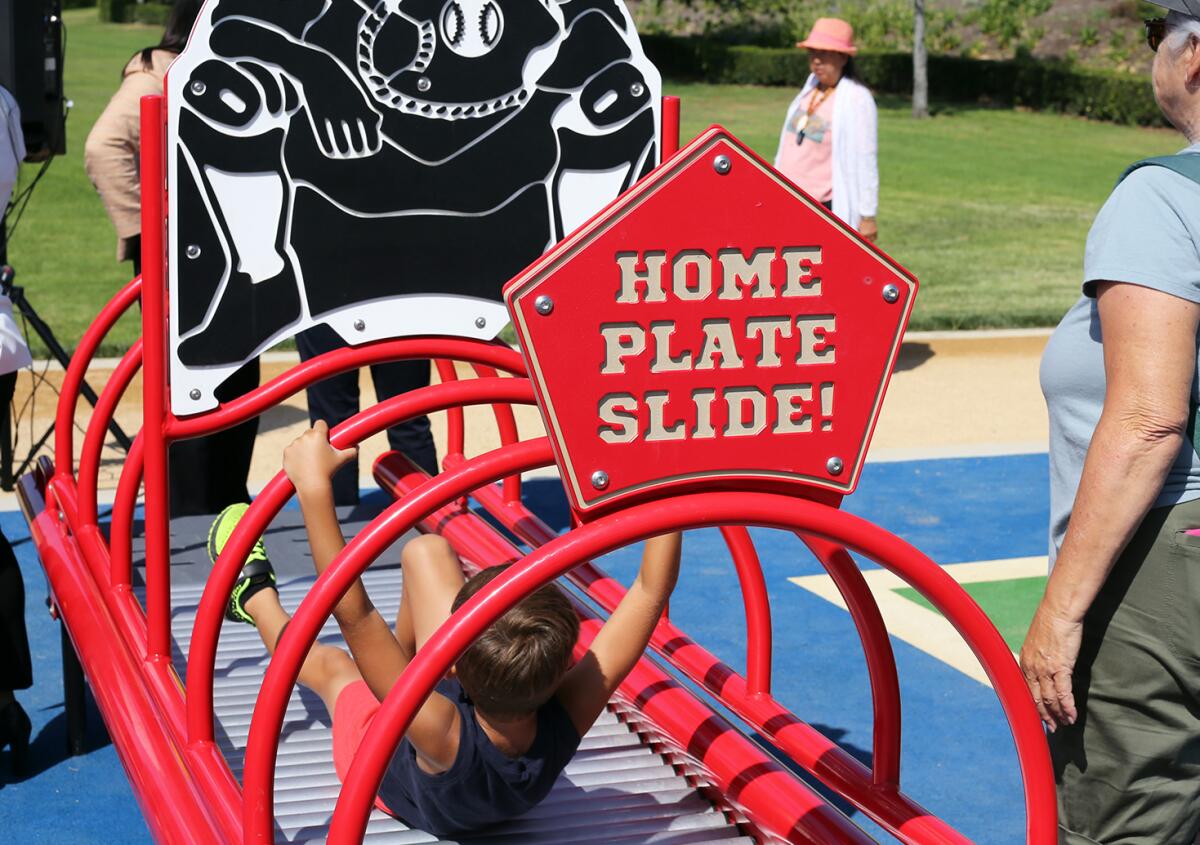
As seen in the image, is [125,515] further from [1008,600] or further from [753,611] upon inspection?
[1008,600]


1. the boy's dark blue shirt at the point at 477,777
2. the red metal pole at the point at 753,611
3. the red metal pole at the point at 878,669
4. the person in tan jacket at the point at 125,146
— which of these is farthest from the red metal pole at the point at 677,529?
the person in tan jacket at the point at 125,146

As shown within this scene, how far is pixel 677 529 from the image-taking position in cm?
200

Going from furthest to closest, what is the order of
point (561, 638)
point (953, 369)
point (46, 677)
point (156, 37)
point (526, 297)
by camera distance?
1. point (156, 37)
2. point (953, 369)
3. point (46, 677)
4. point (561, 638)
5. point (526, 297)

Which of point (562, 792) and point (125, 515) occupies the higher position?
point (125, 515)

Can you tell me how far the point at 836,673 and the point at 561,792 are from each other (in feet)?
5.74

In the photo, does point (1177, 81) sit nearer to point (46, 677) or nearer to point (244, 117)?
point (244, 117)

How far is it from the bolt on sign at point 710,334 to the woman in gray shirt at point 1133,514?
362 millimetres

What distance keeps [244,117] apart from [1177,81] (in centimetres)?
180

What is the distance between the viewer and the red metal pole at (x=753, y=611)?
312 centimetres

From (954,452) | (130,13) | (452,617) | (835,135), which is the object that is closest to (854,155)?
(835,135)

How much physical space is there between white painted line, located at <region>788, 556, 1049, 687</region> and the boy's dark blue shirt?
6.12ft

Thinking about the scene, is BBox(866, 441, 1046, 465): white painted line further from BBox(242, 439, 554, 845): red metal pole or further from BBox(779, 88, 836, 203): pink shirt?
BBox(242, 439, 554, 845): red metal pole

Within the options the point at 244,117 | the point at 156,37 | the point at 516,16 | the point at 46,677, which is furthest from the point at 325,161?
the point at 156,37

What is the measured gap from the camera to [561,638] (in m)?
2.46
